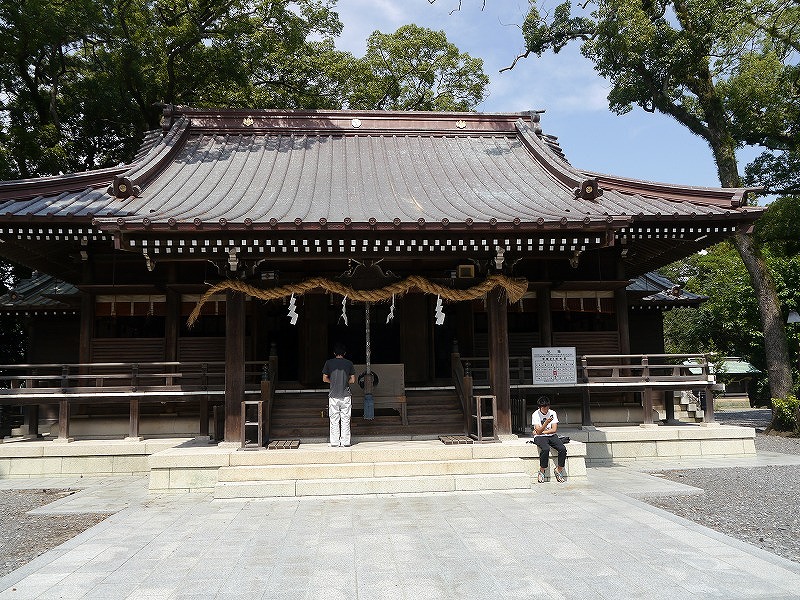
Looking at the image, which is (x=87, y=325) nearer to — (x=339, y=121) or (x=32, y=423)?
(x=32, y=423)

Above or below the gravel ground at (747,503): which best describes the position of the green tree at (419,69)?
above

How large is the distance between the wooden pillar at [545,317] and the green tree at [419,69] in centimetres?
1572

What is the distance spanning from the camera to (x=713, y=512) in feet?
24.2

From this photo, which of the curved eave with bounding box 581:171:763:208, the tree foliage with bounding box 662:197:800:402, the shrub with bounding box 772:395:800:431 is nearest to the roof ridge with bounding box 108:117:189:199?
the curved eave with bounding box 581:171:763:208

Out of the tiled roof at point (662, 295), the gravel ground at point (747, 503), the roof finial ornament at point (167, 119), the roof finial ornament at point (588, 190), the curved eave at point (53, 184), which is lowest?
the gravel ground at point (747, 503)

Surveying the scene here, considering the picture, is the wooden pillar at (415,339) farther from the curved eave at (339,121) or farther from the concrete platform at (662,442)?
the curved eave at (339,121)

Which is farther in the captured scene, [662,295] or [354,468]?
[662,295]

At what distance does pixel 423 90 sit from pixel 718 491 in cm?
2240

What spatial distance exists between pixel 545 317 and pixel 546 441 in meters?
4.21

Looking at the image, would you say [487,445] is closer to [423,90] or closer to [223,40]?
[223,40]

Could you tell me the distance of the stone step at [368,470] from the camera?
28.2 ft

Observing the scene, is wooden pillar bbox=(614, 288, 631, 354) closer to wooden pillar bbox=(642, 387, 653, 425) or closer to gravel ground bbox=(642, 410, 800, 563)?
wooden pillar bbox=(642, 387, 653, 425)

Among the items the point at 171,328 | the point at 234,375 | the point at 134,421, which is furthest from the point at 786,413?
the point at 134,421

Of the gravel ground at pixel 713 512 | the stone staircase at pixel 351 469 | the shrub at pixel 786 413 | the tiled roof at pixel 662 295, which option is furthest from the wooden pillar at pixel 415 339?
the shrub at pixel 786 413
